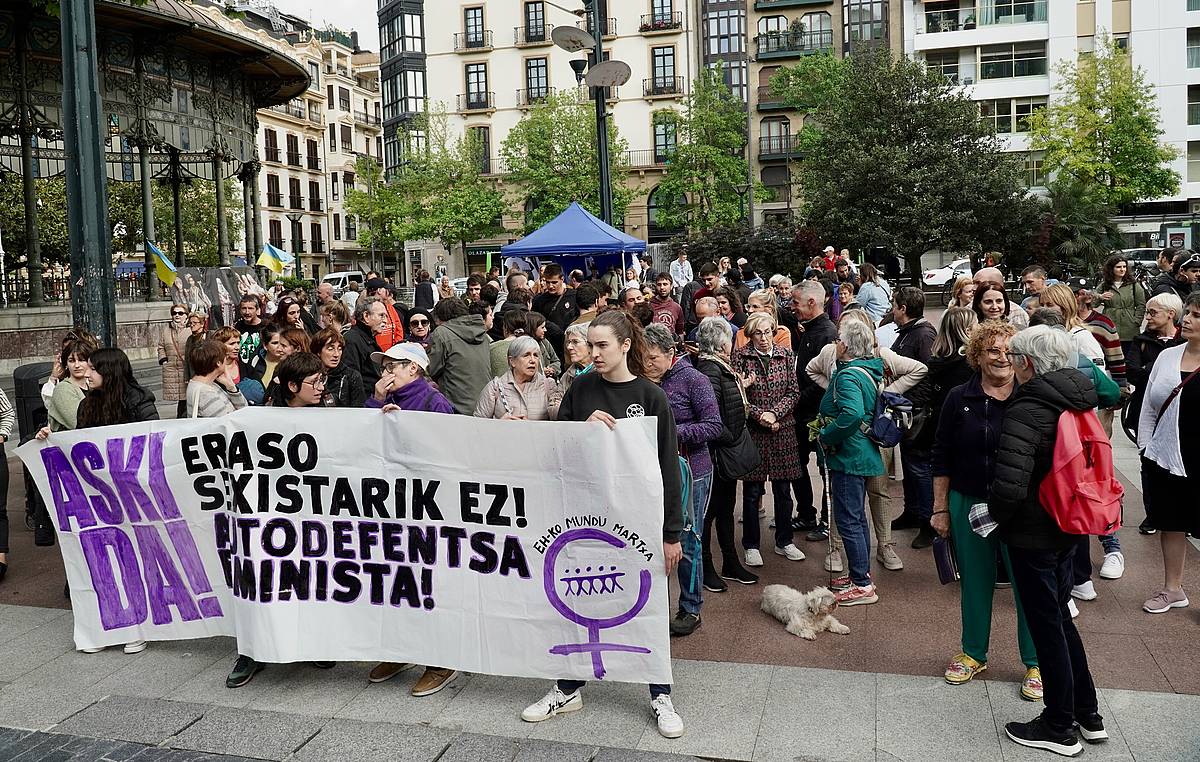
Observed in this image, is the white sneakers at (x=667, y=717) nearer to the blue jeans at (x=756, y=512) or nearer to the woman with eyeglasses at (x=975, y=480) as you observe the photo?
the woman with eyeglasses at (x=975, y=480)

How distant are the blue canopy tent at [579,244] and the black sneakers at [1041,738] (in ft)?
45.1

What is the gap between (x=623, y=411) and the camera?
4.78 meters

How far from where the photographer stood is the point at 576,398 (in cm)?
494

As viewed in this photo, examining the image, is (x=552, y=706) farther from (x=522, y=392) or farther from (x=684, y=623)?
(x=522, y=392)

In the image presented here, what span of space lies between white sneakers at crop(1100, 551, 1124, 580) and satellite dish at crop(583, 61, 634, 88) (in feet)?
33.3

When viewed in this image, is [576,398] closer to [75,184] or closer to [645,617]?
[645,617]

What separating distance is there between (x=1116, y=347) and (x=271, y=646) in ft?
21.9

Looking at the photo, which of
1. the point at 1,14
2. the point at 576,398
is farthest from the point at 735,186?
the point at 576,398

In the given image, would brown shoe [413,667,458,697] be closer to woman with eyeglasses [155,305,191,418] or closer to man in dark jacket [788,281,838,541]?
man in dark jacket [788,281,838,541]

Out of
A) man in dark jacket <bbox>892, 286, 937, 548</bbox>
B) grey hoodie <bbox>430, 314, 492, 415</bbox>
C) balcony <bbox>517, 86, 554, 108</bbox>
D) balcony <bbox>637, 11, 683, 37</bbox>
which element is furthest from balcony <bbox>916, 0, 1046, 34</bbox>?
grey hoodie <bbox>430, 314, 492, 415</bbox>

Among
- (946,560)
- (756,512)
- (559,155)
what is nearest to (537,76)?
(559,155)

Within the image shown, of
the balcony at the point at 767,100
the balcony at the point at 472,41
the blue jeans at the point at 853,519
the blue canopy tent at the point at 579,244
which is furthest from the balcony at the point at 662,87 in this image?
the blue jeans at the point at 853,519

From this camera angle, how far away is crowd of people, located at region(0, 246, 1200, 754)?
4320 mm

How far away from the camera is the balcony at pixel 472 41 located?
196ft
